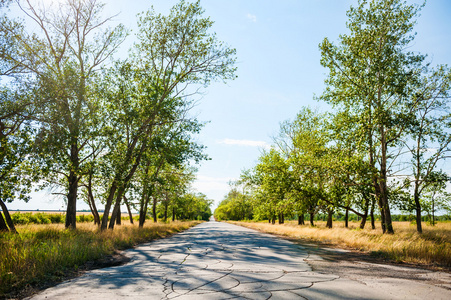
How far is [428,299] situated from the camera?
177 inches

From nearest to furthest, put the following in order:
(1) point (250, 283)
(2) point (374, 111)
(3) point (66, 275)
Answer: (1) point (250, 283) < (3) point (66, 275) < (2) point (374, 111)

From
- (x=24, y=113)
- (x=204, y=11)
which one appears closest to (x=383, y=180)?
(x=204, y=11)

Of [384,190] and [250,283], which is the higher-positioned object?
[384,190]

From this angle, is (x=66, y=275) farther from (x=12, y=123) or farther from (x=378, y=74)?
(x=378, y=74)

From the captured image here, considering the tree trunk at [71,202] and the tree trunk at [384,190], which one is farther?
the tree trunk at [384,190]

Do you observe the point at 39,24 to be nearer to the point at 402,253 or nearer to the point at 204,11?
the point at 204,11

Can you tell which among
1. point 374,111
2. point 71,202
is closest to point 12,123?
point 71,202

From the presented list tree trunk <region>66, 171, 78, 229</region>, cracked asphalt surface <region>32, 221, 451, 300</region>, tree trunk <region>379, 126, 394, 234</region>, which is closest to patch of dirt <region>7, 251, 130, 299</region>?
cracked asphalt surface <region>32, 221, 451, 300</region>

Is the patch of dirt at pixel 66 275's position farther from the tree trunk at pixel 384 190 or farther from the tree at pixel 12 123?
the tree trunk at pixel 384 190

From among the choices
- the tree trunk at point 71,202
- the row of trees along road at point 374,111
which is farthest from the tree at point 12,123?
the row of trees along road at point 374,111

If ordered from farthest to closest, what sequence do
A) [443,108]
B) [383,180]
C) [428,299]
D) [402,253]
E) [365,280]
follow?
[443,108]
[383,180]
[402,253]
[365,280]
[428,299]

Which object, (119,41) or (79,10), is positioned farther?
(119,41)

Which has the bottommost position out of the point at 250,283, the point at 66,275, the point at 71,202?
the point at 66,275

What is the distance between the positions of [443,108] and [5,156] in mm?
24022
